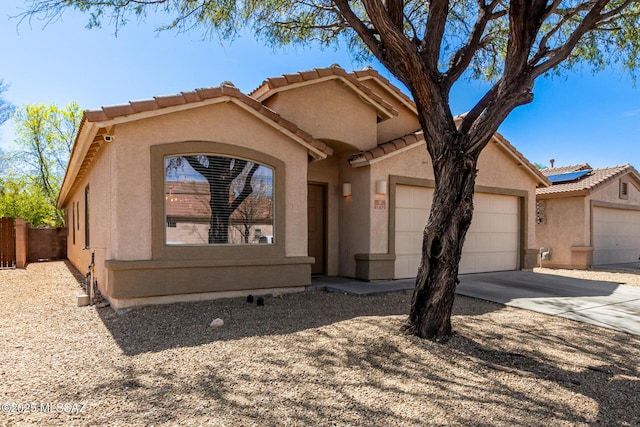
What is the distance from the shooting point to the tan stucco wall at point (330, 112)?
358 inches

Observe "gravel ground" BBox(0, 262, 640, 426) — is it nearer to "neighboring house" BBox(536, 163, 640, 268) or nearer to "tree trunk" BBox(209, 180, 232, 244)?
"tree trunk" BBox(209, 180, 232, 244)

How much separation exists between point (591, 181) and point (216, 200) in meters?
15.2

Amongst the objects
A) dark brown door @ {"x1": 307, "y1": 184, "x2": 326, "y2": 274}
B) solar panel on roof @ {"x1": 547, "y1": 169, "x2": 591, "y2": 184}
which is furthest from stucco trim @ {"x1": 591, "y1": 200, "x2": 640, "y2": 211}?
dark brown door @ {"x1": 307, "y1": 184, "x2": 326, "y2": 274}

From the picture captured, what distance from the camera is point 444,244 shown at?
4957 mm

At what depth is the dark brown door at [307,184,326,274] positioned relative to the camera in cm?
1034

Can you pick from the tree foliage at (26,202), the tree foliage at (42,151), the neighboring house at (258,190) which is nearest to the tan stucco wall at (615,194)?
the neighboring house at (258,190)

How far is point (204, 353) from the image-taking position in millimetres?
4586

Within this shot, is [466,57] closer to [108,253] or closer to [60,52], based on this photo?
[108,253]

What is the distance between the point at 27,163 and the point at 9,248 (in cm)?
1976

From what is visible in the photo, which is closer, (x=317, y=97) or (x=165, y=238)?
(x=165, y=238)

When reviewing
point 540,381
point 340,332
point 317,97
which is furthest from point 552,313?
point 317,97

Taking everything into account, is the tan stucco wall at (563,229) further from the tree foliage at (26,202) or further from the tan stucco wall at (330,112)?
the tree foliage at (26,202)

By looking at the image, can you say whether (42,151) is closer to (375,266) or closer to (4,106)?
(4,106)

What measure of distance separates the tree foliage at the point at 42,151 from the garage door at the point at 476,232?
1183 inches
